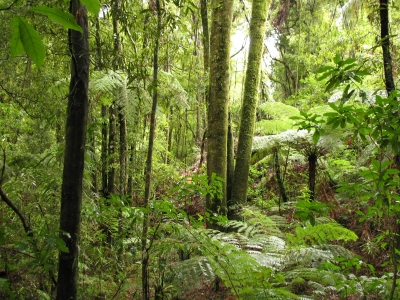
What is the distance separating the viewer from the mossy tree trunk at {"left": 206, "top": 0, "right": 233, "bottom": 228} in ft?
12.8

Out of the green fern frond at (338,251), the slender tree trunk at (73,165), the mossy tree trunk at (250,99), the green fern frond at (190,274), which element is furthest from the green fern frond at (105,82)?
the green fern frond at (338,251)

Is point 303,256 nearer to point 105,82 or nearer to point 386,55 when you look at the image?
point 386,55

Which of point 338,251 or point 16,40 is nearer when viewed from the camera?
point 16,40

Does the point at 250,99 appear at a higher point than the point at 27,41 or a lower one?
higher

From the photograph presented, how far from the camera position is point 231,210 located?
13.8ft

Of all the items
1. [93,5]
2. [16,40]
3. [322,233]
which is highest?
[93,5]

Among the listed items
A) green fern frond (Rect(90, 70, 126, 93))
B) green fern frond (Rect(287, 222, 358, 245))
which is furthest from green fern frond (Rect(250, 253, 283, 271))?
green fern frond (Rect(90, 70, 126, 93))

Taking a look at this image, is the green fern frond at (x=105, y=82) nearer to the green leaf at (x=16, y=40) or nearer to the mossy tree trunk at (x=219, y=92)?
the mossy tree trunk at (x=219, y=92)

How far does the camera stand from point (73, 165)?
182cm

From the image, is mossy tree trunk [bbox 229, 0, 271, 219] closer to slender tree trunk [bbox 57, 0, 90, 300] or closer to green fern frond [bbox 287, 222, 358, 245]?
green fern frond [bbox 287, 222, 358, 245]

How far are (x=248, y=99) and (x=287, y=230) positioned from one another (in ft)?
7.41

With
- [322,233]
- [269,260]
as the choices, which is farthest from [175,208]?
[322,233]

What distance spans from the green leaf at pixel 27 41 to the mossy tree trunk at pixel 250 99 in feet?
12.3

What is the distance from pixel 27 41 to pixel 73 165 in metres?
1.18
